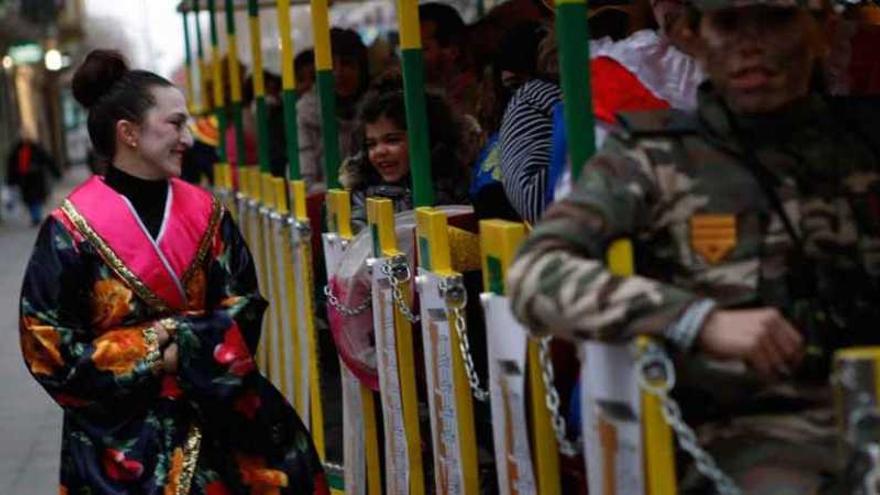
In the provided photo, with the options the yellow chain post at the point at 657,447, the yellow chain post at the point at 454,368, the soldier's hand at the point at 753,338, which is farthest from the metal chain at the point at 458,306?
the soldier's hand at the point at 753,338

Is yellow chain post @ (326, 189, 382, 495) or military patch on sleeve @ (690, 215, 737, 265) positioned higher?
military patch on sleeve @ (690, 215, 737, 265)

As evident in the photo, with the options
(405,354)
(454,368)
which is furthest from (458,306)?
(405,354)

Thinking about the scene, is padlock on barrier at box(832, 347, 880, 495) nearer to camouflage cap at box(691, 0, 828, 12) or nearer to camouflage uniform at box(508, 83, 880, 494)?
camouflage uniform at box(508, 83, 880, 494)

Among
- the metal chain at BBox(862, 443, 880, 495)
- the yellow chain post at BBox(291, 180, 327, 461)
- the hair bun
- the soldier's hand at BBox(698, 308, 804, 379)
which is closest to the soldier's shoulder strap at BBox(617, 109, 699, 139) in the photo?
the soldier's hand at BBox(698, 308, 804, 379)

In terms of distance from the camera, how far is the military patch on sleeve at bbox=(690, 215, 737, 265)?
9.47 feet

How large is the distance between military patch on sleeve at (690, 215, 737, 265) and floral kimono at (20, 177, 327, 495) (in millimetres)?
2002

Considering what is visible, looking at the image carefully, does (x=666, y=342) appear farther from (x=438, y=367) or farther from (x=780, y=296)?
(x=438, y=367)

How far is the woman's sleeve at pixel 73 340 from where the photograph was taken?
4531 mm

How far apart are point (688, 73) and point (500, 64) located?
155 cm

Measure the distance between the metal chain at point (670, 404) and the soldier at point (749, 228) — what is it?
1.3 inches

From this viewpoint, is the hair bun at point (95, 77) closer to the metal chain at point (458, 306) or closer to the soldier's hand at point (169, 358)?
the soldier's hand at point (169, 358)

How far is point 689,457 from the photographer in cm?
309

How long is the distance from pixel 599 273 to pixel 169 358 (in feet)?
6.76

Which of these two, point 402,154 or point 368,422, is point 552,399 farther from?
point 402,154
